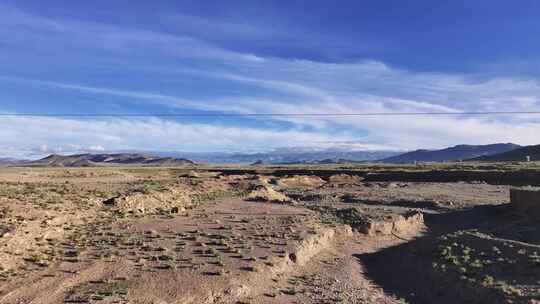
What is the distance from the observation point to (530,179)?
54344 mm

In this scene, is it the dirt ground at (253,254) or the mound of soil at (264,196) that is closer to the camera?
the dirt ground at (253,254)

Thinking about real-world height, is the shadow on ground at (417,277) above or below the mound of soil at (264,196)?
below

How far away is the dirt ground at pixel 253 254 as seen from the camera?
584 inches

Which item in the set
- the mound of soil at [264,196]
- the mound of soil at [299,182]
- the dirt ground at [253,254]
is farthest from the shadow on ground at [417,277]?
the mound of soil at [299,182]

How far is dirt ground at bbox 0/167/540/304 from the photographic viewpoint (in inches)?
584

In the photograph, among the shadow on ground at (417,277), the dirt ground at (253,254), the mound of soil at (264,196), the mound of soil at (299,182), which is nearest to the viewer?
the dirt ground at (253,254)

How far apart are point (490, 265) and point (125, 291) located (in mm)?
12416

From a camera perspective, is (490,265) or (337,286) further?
(490,265)

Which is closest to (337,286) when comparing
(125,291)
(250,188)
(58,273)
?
(125,291)

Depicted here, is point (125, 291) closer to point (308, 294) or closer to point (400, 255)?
point (308, 294)

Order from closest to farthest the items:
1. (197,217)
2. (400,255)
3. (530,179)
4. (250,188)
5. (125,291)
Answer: (125,291) → (400,255) → (197,217) → (250,188) → (530,179)

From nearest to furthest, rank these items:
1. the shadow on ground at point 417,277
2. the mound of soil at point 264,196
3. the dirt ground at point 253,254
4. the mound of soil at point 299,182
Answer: the dirt ground at point 253,254, the shadow on ground at point 417,277, the mound of soil at point 264,196, the mound of soil at point 299,182

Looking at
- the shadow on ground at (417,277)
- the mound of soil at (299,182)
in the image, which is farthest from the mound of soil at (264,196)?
the shadow on ground at (417,277)

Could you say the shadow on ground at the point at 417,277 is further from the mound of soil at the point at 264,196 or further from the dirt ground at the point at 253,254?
the mound of soil at the point at 264,196
